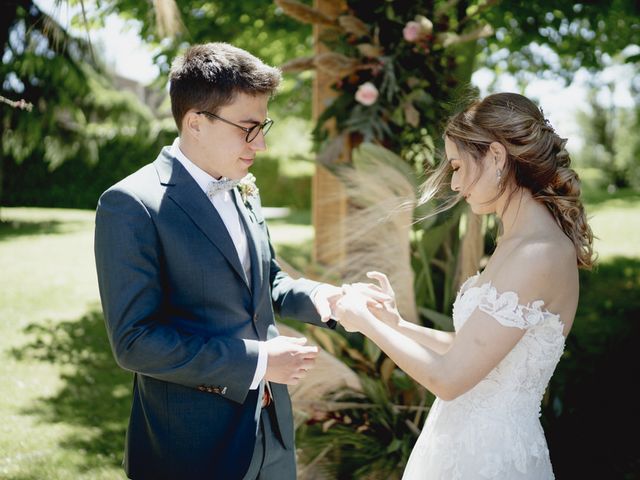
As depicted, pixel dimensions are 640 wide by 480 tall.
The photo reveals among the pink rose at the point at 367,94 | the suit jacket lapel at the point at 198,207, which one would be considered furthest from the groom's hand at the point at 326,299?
the pink rose at the point at 367,94

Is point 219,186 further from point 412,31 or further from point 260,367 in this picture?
point 412,31

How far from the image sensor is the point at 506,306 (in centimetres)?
201

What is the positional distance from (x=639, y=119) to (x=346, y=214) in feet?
60.9

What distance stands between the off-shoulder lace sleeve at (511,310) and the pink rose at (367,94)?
277cm

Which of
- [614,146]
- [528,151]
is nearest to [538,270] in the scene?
[528,151]

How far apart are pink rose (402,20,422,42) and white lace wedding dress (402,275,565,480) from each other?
2.73 meters

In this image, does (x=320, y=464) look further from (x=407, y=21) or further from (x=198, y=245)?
(x=407, y=21)

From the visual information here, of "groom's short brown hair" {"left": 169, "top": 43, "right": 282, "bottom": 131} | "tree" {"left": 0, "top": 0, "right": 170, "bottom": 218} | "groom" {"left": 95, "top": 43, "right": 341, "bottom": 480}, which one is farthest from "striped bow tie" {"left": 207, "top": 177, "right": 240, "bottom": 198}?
"tree" {"left": 0, "top": 0, "right": 170, "bottom": 218}

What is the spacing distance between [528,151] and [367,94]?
98.9 inches

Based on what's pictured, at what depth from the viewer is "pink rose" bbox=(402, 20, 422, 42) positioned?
4.52m

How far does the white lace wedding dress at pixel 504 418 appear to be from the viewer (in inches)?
85.6

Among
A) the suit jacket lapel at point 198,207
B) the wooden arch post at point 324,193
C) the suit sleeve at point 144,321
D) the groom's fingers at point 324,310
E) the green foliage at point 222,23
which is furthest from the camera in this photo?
the green foliage at point 222,23

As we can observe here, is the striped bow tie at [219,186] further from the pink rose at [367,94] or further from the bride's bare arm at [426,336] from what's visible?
the pink rose at [367,94]

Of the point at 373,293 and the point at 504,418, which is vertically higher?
the point at 373,293
